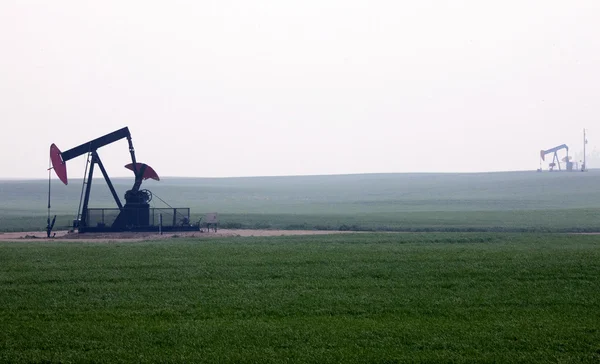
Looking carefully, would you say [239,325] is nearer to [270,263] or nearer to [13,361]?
[13,361]

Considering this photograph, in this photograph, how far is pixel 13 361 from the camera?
34.1 ft

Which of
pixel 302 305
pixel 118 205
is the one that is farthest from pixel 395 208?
pixel 302 305

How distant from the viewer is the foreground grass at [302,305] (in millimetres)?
10969

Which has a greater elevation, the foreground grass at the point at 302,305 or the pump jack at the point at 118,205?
the pump jack at the point at 118,205

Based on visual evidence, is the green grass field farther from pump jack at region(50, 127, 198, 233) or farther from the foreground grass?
the foreground grass

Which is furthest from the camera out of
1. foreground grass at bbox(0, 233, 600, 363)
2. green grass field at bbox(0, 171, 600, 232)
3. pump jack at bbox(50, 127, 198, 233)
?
green grass field at bbox(0, 171, 600, 232)

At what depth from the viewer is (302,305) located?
14.0 metres

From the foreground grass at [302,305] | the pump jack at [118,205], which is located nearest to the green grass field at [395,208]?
the pump jack at [118,205]

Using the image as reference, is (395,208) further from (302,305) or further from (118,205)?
(302,305)

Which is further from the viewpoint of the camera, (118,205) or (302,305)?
(118,205)

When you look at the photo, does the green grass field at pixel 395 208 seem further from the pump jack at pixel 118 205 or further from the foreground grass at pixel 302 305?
the foreground grass at pixel 302 305

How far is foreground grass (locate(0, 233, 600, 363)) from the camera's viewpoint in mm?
10969

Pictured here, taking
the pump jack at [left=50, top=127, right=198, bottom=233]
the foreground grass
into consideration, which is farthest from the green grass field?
the foreground grass

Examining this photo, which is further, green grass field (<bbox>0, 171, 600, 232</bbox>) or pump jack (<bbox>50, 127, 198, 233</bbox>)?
green grass field (<bbox>0, 171, 600, 232</bbox>)
